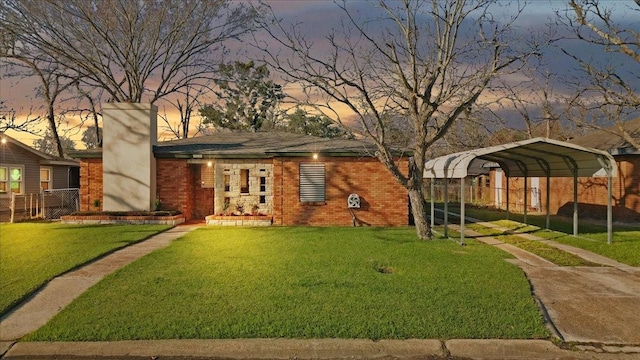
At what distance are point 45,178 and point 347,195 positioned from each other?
57.2 feet

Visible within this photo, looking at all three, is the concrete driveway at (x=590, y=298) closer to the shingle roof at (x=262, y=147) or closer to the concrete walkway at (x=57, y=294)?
the concrete walkway at (x=57, y=294)

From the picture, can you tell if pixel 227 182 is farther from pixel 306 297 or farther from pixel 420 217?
pixel 306 297

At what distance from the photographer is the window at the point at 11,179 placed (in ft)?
70.6

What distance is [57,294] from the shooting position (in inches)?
287

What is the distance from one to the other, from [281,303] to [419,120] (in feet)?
26.0

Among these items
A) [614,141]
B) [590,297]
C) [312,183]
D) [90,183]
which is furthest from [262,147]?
[614,141]

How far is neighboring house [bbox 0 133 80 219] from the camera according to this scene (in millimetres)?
21188

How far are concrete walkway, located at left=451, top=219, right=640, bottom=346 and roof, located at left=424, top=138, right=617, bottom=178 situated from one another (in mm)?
2876

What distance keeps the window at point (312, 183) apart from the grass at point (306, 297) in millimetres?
5971

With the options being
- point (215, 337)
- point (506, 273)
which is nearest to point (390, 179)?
point (506, 273)

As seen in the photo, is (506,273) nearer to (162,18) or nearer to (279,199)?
(279,199)

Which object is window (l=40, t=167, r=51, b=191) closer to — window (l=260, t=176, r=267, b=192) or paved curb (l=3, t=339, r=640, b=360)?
window (l=260, t=176, r=267, b=192)

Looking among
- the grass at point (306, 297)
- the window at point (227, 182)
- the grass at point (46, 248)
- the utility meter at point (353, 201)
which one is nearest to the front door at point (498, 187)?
the utility meter at point (353, 201)

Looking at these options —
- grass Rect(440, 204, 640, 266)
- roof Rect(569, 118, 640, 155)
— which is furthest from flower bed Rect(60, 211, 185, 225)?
roof Rect(569, 118, 640, 155)
